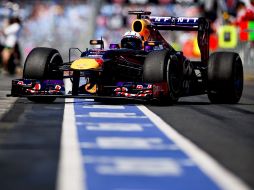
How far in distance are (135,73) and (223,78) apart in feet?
4.89

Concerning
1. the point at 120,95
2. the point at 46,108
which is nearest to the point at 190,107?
the point at 120,95

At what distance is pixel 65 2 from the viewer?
49656 millimetres

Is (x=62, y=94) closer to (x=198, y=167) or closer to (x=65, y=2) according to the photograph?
(x=198, y=167)

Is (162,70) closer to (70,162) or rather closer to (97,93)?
(97,93)

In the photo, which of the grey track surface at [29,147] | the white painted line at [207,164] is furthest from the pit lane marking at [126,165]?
the grey track surface at [29,147]

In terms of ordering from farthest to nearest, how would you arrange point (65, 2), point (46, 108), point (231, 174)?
point (65, 2) → point (46, 108) → point (231, 174)

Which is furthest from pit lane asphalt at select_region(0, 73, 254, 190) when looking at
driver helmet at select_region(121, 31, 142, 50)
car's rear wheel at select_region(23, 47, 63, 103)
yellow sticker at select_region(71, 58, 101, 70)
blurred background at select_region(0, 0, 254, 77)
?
blurred background at select_region(0, 0, 254, 77)

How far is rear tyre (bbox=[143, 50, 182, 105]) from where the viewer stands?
14141 millimetres

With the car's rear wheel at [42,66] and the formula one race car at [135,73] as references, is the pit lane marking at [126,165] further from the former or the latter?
the car's rear wheel at [42,66]

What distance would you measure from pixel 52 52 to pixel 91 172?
27.9 feet

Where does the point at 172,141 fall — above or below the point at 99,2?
below

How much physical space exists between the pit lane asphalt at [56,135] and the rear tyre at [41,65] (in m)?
0.48

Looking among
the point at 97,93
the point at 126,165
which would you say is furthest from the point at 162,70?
the point at 126,165

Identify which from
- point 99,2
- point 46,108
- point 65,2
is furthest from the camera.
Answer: point 65,2
